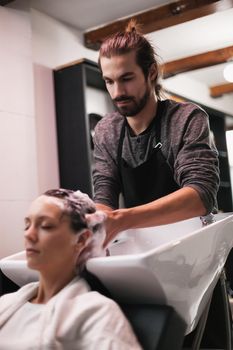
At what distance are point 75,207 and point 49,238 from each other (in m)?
0.08

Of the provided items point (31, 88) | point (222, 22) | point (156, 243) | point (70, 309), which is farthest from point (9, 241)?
point (222, 22)

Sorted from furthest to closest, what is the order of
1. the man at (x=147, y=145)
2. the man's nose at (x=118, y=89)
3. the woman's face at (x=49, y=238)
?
the man's nose at (x=118, y=89), the man at (x=147, y=145), the woman's face at (x=49, y=238)

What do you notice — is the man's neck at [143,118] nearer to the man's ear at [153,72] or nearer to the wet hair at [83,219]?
the man's ear at [153,72]

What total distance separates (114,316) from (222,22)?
328 cm

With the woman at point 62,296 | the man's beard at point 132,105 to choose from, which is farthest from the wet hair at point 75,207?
the man's beard at point 132,105

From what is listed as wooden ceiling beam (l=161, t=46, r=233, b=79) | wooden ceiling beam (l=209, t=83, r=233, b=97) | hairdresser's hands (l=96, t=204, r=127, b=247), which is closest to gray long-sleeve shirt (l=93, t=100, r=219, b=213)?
hairdresser's hands (l=96, t=204, r=127, b=247)

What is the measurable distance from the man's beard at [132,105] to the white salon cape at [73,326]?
617 millimetres

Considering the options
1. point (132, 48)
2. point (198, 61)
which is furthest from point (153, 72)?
point (198, 61)

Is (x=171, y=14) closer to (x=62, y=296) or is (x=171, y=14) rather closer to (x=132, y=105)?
(x=132, y=105)

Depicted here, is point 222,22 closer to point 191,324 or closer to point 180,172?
point 180,172

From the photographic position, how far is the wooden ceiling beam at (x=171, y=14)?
9.56 ft

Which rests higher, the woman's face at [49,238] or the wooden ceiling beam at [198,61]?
the wooden ceiling beam at [198,61]

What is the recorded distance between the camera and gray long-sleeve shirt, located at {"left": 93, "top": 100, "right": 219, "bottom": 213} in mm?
1143

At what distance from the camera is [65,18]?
3.23 m
